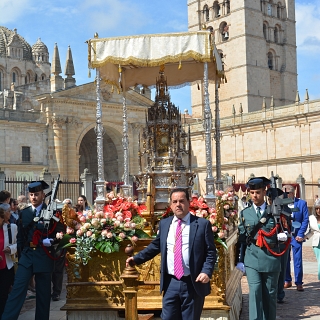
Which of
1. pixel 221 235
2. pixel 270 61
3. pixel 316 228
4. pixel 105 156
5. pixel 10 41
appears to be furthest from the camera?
pixel 10 41

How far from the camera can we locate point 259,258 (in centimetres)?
655

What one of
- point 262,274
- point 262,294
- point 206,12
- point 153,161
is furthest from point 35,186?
point 206,12

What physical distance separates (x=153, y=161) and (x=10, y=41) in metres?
55.4

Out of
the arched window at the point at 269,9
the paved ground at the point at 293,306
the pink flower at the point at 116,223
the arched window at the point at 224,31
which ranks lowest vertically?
the paved ground at the point at 293,306

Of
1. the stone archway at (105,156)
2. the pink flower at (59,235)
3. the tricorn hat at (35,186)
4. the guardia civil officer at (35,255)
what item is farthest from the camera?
the stone archway at (105,156)

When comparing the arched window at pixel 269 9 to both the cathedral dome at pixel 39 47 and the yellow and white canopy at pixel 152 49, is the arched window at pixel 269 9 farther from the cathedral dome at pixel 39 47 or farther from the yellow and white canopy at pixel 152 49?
the yellow and white canopy at pixel 152 49

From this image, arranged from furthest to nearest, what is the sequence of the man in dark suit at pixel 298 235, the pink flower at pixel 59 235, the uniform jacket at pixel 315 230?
the man in dark suit at pixel 298 235 → the uniform jacket at pixel 315 230 → the pink flower at pixel 59 235

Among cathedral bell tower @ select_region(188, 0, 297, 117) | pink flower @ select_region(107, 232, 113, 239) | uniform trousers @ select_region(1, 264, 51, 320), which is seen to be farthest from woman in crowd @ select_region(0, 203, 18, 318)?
cathedral bell tower @ select_region(188, 0, 297, 117)

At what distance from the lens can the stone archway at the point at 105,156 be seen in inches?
1703

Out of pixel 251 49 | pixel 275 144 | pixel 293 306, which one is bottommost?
pixel 293 306

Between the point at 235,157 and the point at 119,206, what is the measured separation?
36.6 m

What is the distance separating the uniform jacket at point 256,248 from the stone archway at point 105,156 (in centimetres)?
3557

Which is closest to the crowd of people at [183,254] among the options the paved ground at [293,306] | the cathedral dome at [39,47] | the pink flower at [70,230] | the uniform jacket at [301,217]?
the pink flower at [70,230]

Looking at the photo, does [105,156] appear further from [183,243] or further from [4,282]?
[183,243]
